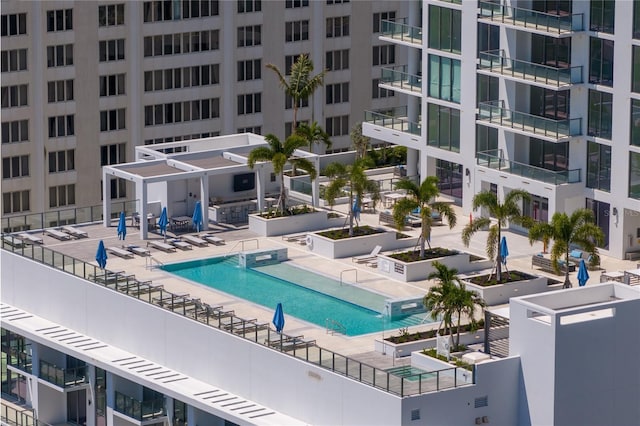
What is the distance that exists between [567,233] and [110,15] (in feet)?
149

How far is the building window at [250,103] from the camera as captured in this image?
148125 millimetres

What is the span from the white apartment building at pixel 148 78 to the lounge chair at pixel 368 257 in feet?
105

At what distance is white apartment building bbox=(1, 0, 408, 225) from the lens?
140625 millimetres

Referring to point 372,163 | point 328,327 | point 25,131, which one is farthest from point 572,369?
point 25,131

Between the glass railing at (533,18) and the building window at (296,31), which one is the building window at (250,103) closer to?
the building window at (296,31)

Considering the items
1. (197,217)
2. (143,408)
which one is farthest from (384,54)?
(143,408)

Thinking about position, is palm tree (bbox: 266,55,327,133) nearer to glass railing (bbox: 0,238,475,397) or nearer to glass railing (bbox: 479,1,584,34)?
glass railing (bbox: 479,1,584,34)

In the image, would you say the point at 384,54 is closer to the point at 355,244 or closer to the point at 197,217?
the point at 197,217

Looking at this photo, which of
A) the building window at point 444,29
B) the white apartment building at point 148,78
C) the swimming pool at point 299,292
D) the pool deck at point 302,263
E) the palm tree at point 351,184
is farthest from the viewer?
the white apartment building at point 148,78

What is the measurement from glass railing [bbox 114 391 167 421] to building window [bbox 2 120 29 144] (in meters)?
36.2

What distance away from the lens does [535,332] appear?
95.8 metres

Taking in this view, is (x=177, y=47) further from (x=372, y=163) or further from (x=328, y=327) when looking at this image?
(x=328, y=327)

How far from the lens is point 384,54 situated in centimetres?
15338

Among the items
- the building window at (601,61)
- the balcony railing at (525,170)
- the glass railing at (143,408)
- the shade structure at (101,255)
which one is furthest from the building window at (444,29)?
the glass railing at (143,408)
